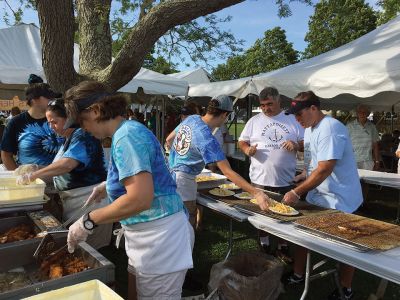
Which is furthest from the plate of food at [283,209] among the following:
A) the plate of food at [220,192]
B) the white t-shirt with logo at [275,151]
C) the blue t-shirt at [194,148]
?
the white t-shirt with logo at [275,151]

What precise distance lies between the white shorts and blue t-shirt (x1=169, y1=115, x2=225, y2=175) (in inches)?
1.5

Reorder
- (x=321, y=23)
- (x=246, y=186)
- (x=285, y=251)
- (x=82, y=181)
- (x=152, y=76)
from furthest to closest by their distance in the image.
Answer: (x=321, y=23)
(x=152, y=76)
(x=285, y=251)
(x=246, y=186)
(x=82, y=181)

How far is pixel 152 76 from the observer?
24.9ft

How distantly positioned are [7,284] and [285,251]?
111 inches

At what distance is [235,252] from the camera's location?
3873mm

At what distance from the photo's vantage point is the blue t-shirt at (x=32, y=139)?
107 inches

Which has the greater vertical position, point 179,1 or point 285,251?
point 179,1

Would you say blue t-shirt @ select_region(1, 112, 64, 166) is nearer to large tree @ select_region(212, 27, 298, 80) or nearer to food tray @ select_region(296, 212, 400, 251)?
food tray @ select_region(296, 212, 400, 251)

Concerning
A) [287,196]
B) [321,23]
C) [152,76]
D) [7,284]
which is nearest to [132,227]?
[7,284]

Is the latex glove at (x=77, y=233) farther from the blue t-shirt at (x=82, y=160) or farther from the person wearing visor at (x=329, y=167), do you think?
the person wearing visor at (x=329, y=167)

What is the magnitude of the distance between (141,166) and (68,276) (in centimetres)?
50

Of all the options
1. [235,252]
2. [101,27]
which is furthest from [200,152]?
[101,27]

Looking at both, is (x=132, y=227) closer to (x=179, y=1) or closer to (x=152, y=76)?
(x=179, y=1)

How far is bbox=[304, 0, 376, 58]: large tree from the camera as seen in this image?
2909cm
